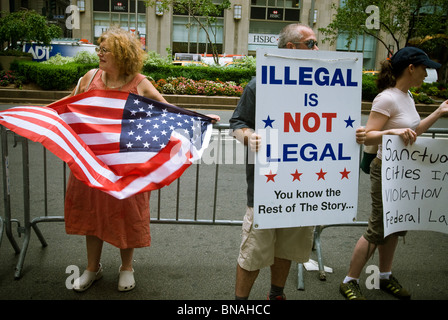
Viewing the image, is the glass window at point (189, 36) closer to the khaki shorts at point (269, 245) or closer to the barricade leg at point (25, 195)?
the barricade leg at point (25, 195)

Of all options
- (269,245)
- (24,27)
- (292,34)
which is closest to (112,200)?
(269,245)

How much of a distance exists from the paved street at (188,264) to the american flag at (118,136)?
1.02 metres

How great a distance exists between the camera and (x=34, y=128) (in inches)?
115

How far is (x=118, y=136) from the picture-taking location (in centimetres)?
309

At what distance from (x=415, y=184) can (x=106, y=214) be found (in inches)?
94.8

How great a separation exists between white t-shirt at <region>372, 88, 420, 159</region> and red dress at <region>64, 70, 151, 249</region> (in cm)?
186

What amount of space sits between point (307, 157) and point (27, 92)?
14.3m

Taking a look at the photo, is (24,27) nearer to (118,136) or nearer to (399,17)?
(399,17)

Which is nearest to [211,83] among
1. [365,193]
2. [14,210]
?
[365,193]

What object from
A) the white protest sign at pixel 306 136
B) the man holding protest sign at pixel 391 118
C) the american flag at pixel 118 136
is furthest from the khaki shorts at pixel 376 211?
the american flag at pixel 118 136

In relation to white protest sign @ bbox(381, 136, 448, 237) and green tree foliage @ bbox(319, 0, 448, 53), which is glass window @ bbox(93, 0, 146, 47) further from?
white protest sign @ bbox(381, 136, 448, 237)

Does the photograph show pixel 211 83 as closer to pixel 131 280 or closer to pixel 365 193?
pixel 365 193

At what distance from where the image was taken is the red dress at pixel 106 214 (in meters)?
3.11

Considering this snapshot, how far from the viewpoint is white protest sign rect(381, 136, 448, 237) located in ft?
9.89
